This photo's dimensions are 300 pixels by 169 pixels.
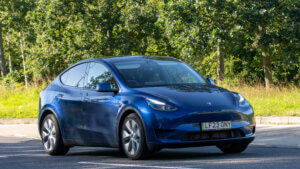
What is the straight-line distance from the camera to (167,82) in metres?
8.84

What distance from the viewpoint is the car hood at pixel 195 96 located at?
792 centimetres

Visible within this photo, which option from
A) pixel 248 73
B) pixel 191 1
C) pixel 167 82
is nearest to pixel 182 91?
pixel 167 82

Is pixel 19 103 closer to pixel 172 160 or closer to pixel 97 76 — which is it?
pixel 97 76

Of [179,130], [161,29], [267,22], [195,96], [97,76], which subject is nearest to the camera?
[179,130]

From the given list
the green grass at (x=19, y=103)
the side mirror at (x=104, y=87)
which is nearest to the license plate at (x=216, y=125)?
the side mirror at (x=104, y=87)

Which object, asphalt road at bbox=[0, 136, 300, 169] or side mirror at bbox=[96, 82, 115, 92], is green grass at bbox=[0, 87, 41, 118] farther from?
side mirror at bbox=[96, 82, 115, 92]

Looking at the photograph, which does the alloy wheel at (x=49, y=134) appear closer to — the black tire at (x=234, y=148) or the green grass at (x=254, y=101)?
the black tire at (x=234, y=148)

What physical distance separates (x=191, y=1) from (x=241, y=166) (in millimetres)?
26957

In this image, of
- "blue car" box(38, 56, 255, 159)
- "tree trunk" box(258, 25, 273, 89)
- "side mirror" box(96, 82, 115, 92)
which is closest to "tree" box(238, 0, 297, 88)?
"tree trunk" box(258, 25, 273, 89)

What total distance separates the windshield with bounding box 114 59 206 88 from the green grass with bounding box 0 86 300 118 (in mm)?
5376

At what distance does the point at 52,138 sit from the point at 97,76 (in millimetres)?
1537

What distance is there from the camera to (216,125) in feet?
26.0

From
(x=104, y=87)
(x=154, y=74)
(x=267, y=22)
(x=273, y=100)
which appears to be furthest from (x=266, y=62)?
(x=104, y=87)

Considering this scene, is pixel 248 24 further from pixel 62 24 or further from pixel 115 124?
pixel 115 124
